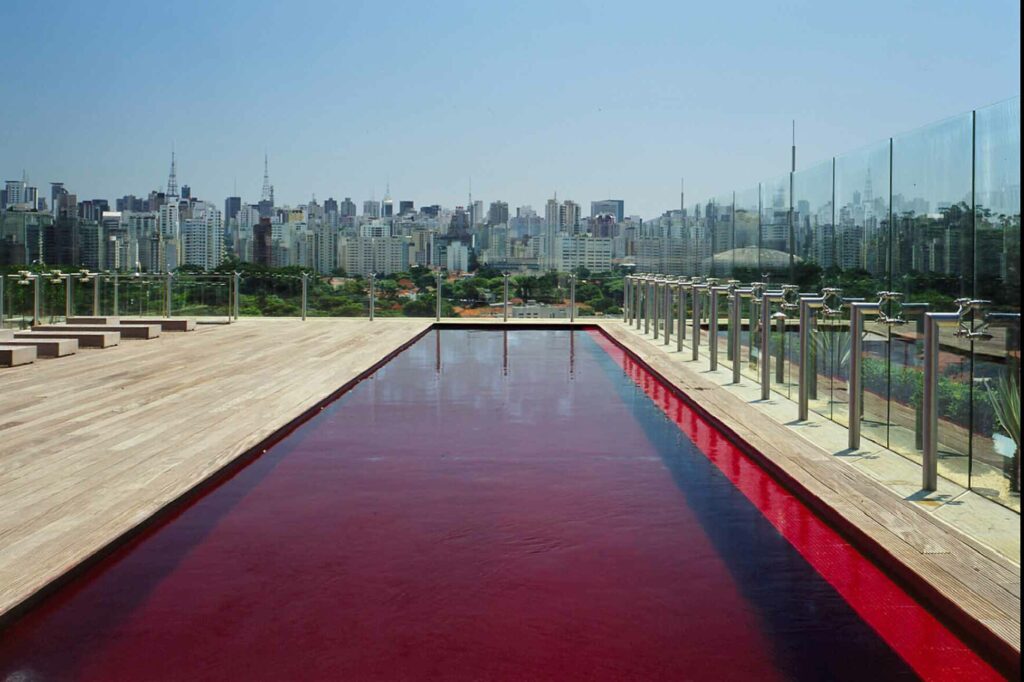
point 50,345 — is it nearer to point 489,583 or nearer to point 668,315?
point 668,315

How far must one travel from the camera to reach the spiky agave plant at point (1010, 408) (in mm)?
3832

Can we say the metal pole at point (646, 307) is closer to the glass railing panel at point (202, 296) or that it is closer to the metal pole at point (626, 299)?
the metal pole at point (626, 299)

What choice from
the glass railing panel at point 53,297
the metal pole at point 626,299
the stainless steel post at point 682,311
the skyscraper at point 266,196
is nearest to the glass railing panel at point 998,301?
the stainless steel post at point 682,311

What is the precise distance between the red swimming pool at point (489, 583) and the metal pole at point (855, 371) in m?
0.52

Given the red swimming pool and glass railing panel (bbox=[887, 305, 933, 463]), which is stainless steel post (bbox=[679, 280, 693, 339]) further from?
glass railing panel (bbox=[887, 305, 933, 463])

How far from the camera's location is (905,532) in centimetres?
370

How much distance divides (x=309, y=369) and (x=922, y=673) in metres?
7.36

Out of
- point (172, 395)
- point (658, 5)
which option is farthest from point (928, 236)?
point (658, 5)

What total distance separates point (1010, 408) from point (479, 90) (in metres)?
18.0

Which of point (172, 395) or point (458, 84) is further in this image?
point (458, 84)

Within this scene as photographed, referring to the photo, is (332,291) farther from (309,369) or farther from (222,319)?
(309,369)

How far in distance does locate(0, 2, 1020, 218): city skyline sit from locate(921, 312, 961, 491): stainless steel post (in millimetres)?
5312

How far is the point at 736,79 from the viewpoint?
16.5 meters

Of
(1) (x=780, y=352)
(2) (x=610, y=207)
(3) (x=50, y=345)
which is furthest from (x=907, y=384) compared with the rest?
(2) (x=610, y=207)
